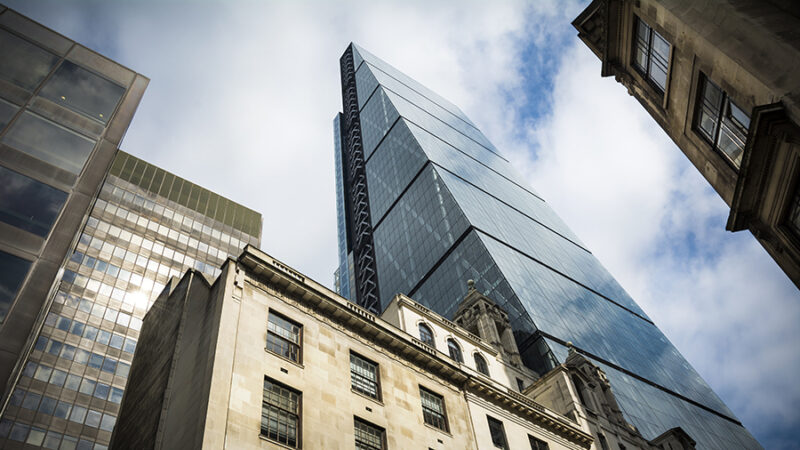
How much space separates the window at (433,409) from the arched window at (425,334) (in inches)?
298

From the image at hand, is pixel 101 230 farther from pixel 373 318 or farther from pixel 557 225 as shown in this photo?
pixel 557 225

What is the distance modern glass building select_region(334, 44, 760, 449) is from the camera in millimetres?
92500

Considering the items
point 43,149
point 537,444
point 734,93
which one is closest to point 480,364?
point 537,444

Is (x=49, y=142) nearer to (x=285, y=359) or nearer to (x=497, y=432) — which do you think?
(x=285, y=359)

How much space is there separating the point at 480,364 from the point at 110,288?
46000mm

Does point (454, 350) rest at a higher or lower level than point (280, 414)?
higher

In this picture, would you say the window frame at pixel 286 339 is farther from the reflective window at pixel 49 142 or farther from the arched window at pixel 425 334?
the arched window at pixel 425 334

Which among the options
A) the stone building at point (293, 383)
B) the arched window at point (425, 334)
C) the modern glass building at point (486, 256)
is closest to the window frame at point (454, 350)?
the arched window at point (425, 334)

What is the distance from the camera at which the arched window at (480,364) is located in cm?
3966

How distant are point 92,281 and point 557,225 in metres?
113

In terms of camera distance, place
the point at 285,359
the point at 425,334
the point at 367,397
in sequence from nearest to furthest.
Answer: the point at 285,359 < the point at 367,397 < the point at 425,334

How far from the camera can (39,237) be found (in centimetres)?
2056

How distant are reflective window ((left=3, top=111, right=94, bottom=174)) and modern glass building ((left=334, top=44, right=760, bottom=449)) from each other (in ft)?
221

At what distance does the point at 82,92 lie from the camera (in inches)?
1025
